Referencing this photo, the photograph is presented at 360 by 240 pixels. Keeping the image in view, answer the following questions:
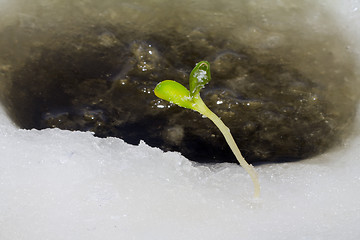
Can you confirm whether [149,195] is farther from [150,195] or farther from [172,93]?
[172,93]

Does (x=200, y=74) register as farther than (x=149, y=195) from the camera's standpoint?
No

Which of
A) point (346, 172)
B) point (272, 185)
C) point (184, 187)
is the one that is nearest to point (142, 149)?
point (184, 187)

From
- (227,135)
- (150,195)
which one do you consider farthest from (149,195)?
(227,135)

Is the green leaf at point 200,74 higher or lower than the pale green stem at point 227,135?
higher

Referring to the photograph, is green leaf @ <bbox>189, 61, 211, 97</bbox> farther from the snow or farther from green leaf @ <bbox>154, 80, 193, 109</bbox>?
the snow

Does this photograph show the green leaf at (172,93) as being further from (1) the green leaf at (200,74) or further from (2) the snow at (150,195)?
(2) the snow at (150,195)

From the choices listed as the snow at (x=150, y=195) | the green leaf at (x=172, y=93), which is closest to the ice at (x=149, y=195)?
the snow at (x=150, y=195)
